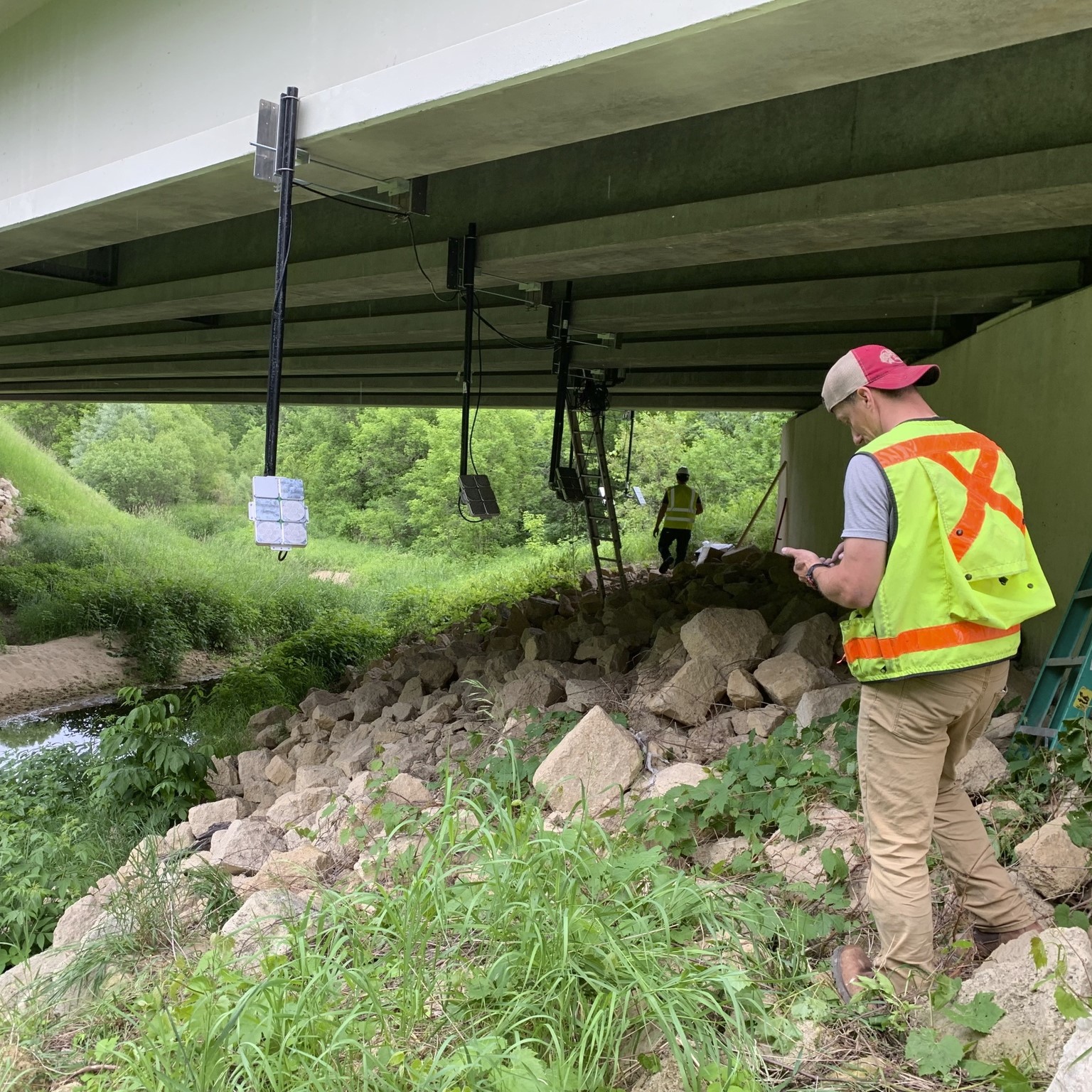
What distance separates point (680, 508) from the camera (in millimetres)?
17234

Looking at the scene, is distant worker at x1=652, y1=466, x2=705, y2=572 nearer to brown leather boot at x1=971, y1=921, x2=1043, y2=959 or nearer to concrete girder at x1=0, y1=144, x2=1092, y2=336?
concrete girder at x1=0, y1=144, x2=1092, y2=336

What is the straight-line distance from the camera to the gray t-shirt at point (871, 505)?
2.96m

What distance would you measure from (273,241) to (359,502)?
33.7 metres

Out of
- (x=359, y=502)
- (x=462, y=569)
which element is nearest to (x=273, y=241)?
(x=462, y=569)

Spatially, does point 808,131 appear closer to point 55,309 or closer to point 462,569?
point 55,309

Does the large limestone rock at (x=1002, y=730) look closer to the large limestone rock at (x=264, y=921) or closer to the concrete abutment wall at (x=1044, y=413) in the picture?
the concrete abutment wall at (x=1044, y=413)

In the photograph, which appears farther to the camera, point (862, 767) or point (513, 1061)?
point (862, 767)

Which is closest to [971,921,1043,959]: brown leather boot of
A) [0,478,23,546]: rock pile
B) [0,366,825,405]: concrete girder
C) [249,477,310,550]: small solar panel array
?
[249,477,310,550]: small solar panel array

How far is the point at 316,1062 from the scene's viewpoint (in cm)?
294

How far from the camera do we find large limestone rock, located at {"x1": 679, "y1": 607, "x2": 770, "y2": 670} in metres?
6.20

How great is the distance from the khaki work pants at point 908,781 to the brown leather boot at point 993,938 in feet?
1.33

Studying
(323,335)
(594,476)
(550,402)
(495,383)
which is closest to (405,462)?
(550,402)

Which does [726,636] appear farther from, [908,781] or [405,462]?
[405,462]

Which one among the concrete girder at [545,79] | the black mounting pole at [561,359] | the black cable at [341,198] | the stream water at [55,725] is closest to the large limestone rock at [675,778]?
the concrete girder at [545,79]
